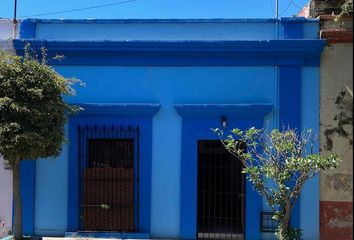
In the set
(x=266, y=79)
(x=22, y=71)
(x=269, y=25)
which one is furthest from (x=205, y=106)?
(x=22, y=71)

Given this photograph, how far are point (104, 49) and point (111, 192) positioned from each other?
2888 millimetres

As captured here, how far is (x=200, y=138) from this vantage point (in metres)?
10.2

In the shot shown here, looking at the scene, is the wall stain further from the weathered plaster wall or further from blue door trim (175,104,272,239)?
blue door trim (175,104,272,239)

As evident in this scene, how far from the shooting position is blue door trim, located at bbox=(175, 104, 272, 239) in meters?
10.0

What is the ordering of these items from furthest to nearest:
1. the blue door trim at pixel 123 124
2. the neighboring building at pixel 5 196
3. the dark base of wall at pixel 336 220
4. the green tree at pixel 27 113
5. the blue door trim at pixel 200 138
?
the neighboring building at pixel 5 196 < the blue door trim at pixel 123 124 < the blue door trim at pixel 200 138 < the dark base of wall at pixel 336 220 < the green tree at pixel 27 113

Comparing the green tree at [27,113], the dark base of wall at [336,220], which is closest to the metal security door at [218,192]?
the dark base of wall at [336,220]

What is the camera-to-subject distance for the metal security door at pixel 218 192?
1024 cm

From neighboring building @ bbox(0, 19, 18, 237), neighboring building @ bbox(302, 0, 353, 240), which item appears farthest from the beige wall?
neighboring building @ bbox(0, 19, 18, 237)

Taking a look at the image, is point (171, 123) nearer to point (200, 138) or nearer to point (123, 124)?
point (200, 138)

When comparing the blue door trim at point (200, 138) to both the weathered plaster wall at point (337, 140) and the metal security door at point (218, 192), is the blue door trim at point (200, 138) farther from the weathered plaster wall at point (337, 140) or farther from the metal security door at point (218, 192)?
the weathered plaster wall at point (337, 140)

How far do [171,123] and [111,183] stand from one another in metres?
1.71

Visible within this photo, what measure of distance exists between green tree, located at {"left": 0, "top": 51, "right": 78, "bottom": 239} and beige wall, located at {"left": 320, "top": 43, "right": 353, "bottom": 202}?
16.5ft

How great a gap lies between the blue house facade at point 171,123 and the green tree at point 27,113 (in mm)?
1391

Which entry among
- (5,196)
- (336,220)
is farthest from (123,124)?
(336,220)
